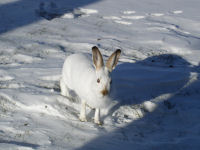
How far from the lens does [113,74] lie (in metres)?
5.81

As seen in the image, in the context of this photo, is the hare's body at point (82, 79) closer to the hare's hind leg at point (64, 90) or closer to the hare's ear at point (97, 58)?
the hare's hind leg at point (64, 90)

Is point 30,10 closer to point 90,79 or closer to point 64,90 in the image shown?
point 64,90

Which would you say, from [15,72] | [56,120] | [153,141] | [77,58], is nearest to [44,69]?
[15,72]

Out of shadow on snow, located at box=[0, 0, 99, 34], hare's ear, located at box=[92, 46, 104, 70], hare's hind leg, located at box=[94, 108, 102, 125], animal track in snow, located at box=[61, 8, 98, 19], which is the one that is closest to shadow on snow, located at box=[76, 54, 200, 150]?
hare's hind leg, located at box=[94, 108, 102, 125]

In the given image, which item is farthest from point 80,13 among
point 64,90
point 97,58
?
point 97,58

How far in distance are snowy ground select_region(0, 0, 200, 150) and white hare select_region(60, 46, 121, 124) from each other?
0.24 metres

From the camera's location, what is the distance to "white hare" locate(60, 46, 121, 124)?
416 cm

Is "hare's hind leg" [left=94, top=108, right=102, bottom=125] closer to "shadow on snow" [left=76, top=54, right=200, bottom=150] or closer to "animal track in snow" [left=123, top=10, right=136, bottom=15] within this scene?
"shadow on snow" [left=76, top=54, right=200, bottom=150]

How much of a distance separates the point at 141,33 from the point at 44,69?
329 centimetres

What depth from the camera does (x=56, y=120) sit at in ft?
14.9

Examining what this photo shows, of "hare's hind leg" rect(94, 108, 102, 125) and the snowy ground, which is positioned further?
"hare's hind leg" rect(94, 108, 102, 125)

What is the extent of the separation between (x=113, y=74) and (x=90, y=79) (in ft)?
4.84

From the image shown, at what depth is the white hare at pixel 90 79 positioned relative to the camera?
164 inches

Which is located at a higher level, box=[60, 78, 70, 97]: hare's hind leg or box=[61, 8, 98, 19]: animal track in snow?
box=[61, 8, 98, 19]: animal track in snow
